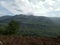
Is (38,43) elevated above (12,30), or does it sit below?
above

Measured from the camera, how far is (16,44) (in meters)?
20.1

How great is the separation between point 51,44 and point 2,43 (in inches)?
216

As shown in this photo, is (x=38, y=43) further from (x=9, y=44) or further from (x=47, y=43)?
(x=9, y=44)

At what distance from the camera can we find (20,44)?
20.1 m

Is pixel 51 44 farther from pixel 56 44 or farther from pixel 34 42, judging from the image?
pixel 34 42

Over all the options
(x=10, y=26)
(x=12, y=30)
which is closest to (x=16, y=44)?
(x=12, y=30)

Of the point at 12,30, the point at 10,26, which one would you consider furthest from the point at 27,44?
the point at 10,26

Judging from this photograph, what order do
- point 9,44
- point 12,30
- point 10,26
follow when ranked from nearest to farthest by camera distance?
1. point 9,44
2. point 12,30
3. point 10,26

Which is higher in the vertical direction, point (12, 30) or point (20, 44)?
point (20, 44)

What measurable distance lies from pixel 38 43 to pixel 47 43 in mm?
1040

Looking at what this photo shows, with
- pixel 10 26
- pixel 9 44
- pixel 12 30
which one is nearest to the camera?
pixel 9 44

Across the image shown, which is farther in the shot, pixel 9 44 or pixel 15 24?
pixel 15 24

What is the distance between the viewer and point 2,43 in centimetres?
2053

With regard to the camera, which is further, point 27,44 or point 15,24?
point 15,24
